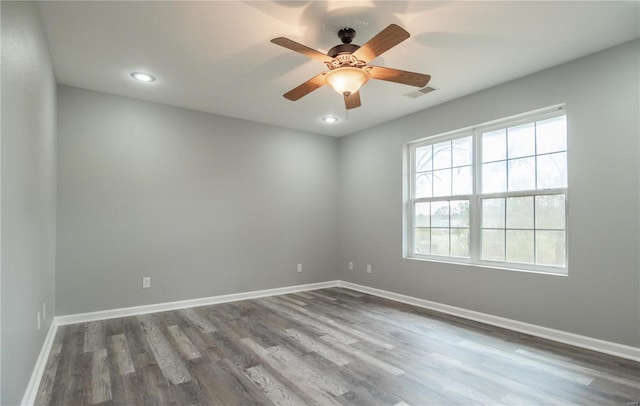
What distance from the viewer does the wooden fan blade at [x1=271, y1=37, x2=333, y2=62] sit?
2.09 m

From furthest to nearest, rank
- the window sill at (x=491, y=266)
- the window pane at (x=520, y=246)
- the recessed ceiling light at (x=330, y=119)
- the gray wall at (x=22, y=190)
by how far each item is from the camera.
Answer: the recessed ceiling light at (x=330, y=119), the window pane at (x=520, y=246), the window sill at (x=491, y=266), the gray wall at (x=22, y=190)

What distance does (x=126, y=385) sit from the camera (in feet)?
7.52

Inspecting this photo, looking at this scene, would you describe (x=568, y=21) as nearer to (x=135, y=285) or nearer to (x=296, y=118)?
(x=296, y=118)

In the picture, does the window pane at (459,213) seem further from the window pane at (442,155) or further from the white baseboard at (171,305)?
the white baseboard at (171,305)

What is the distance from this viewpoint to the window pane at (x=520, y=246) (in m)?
3.43

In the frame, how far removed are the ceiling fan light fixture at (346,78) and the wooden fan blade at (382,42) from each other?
116 mm

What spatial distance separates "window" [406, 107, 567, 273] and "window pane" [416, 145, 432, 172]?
1 centimetres

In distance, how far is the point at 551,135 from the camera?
3316mm

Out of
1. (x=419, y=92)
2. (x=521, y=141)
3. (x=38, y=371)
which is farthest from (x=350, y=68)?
(x=38, y=371)

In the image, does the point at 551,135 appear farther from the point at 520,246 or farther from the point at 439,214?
the point at 439,214

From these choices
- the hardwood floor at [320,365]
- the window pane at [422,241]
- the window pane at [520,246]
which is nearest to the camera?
the hardwood floor at [320,365]

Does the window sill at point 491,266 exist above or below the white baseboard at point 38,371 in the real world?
above

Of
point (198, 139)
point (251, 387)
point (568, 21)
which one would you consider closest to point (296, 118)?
point (198, 139)

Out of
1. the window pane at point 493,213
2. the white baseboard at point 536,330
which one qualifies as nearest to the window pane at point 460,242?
the window pane at point 493,213
